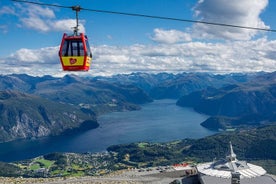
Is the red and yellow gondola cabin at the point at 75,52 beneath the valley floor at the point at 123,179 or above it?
above

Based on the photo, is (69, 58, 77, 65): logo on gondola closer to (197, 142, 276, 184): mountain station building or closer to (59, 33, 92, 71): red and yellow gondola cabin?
(59, 33, 92, 71): red and yellow gondola cabin

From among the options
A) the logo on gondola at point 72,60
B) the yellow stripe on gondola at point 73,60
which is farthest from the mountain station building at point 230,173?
the logo on gondola at point 72,60

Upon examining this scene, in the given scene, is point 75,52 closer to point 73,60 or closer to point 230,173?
point 73,60

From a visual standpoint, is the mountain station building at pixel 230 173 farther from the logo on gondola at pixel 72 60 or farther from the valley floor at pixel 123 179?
the logo on gondola at pixel 72 60

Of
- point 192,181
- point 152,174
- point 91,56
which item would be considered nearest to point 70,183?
point 152,174

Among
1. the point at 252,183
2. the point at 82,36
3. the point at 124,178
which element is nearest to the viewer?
the point at 82,36

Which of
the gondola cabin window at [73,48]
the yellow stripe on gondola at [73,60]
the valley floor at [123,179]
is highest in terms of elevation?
the gondola cabin window at [73,48]

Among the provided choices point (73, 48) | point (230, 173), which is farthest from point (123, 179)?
point (73, 48)

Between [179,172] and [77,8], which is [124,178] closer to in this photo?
[179,172]

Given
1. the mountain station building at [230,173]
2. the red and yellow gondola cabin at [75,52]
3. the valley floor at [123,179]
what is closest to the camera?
the red and yellow gondola cabin at [75,52]
